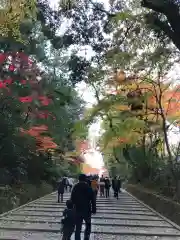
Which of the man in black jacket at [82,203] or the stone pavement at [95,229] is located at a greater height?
the man in black jacket at [82,203]

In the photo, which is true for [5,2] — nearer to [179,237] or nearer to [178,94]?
[179,237]

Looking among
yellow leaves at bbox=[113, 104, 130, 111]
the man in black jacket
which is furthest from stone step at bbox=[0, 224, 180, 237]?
yellow leaves at bbox=[113, 104, 130, 111]

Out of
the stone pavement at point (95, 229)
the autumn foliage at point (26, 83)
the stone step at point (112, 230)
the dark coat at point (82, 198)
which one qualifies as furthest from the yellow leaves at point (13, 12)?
the autumn foliage at point (26, 83)

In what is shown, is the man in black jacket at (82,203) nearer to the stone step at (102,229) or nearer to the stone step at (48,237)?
the stone step at (48,237)

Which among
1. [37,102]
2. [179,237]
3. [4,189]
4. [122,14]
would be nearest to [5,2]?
[122,14]

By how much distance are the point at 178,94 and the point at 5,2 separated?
1715 centimetres

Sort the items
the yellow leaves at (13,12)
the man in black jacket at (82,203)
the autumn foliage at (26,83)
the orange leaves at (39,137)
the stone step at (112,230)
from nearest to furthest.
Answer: the yellow leaves at (13,12), the man in black jacket at (82,203), the stone step at (112,230), the orange leaves at (39,137), the autumn foliage at (26,83)

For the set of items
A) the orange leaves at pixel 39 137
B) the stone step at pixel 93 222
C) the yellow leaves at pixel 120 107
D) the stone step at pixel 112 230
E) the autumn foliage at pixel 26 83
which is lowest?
the stone step at pixel 112 230

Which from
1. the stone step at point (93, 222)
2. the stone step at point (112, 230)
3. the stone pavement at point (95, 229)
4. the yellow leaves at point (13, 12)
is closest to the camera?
the yellow leaves at point (13, 12)

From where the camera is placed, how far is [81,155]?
150 ft

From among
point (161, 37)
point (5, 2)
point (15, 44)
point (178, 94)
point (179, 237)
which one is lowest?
point (179, 237)

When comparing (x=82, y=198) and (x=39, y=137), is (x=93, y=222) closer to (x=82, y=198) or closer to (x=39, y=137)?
(x=82, y=198)

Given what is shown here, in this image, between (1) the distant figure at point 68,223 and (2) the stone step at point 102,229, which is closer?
(1) the distant figure at point 68,223

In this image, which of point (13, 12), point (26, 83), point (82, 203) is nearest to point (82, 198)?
point (82, 203)
